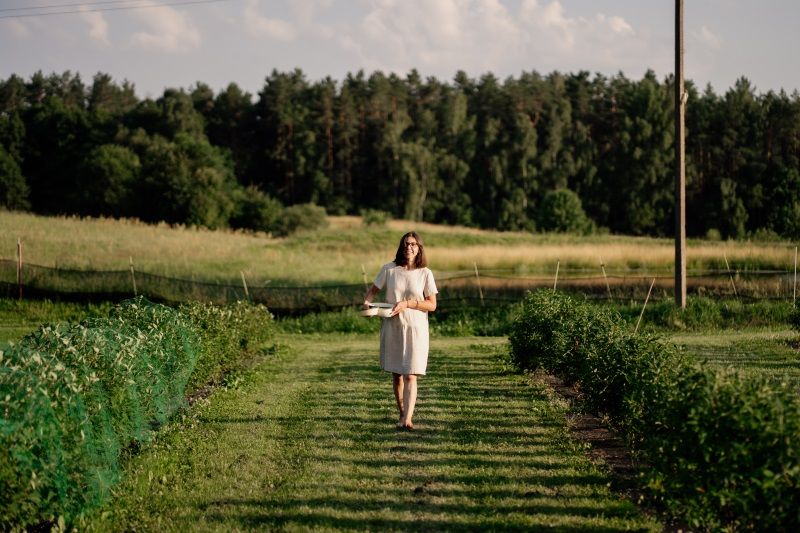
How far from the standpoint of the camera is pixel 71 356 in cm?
651

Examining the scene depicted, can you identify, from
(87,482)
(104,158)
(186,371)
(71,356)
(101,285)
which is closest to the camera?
(87,482)

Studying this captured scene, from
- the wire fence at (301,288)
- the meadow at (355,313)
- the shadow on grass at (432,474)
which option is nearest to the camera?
the shadow on grass at (432,474)

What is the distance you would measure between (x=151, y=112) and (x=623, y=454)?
7005 centimetres

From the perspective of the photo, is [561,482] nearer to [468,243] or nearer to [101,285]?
[101,285]

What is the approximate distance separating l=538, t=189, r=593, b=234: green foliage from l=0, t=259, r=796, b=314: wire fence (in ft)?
107

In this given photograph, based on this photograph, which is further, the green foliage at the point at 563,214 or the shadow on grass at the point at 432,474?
the green foliage at the point at 563,214

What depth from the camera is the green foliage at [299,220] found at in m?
56.5

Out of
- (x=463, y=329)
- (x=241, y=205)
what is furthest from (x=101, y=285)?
(x=241, y=205)

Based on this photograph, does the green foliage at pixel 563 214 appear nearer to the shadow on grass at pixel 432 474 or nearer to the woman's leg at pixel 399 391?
the shadow on grass at pixel 432 474

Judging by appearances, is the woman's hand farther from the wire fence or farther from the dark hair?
the wire fence

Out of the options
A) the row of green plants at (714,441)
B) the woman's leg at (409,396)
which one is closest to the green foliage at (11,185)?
the woman's leg at (409,396)

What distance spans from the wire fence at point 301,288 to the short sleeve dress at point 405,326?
14.3 metres

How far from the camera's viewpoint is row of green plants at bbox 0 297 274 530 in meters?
5.14

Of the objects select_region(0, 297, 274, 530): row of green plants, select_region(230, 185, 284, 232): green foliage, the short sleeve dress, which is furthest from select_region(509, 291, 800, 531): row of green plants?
select_region(230, 185, 284, 232): green foliage
